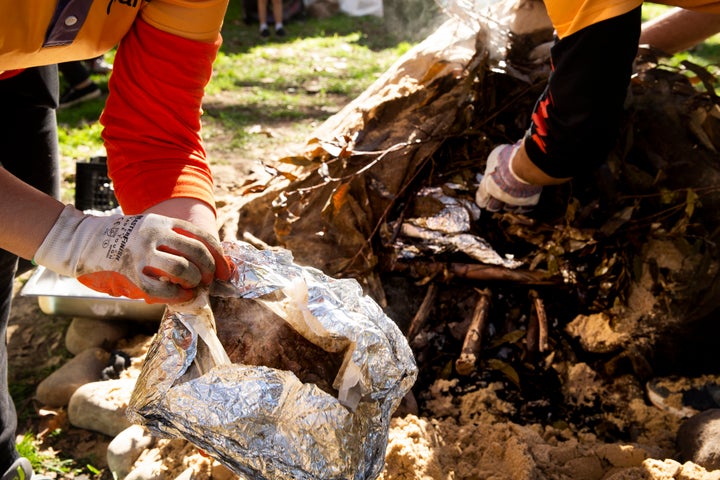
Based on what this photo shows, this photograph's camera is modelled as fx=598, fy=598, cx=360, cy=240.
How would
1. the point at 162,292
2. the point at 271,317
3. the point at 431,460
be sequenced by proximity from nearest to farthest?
the point at 162,292, the point at 271,317, the point at 431,460

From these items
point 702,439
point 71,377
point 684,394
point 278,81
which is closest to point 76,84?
point 278,81

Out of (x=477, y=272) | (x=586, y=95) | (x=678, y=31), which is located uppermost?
(x=678, y=31)

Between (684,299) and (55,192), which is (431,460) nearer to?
(684,299)

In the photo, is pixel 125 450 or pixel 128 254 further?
pixel 125 450

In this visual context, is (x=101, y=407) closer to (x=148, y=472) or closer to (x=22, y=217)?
(x=148, y=472)

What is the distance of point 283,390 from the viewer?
1.28 meters

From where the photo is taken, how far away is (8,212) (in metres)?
1.19

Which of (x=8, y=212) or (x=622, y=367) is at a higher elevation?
(x=8, y=212)

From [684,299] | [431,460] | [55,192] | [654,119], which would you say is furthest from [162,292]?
[654,119]

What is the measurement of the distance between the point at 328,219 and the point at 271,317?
43.1 inches

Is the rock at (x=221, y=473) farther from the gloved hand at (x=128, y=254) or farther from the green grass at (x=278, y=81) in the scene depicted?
the green grass at (x=278, y=81)

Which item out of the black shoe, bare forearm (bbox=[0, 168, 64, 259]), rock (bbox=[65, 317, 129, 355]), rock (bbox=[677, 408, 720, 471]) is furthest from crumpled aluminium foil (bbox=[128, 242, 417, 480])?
the black shoe

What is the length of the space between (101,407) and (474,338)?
4.74 feet

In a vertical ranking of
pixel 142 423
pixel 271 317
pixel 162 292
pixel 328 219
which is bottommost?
pixel 328 219
